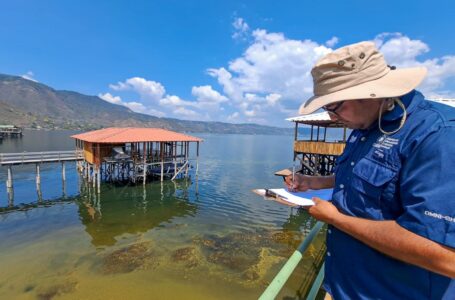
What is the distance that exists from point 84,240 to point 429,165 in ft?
53.4

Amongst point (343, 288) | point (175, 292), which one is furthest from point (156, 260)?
point (343, 288)

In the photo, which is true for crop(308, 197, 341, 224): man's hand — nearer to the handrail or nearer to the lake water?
the handrail

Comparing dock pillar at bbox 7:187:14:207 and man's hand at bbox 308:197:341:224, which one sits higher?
man's hand at bbox 308:197:341:224

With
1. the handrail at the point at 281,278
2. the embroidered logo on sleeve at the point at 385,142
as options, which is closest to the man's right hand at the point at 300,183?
the handrail at the point at 281,278

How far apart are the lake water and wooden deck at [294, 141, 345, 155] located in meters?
4.98

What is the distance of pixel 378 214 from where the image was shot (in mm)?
1225

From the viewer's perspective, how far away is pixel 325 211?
1412mm

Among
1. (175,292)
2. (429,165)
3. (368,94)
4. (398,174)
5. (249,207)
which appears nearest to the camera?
(429,165)

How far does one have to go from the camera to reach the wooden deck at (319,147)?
61.0ft

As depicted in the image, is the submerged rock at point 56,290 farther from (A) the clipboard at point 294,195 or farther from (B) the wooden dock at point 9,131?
(B) the wooden dock at point 9,131

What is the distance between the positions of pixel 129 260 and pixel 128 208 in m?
8.47

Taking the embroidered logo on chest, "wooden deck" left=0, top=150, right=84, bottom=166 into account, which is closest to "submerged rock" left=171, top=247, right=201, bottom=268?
the embroidered logo on chest

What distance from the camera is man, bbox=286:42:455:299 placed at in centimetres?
97

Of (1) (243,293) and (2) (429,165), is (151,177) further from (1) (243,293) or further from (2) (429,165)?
(2) (429,165)
